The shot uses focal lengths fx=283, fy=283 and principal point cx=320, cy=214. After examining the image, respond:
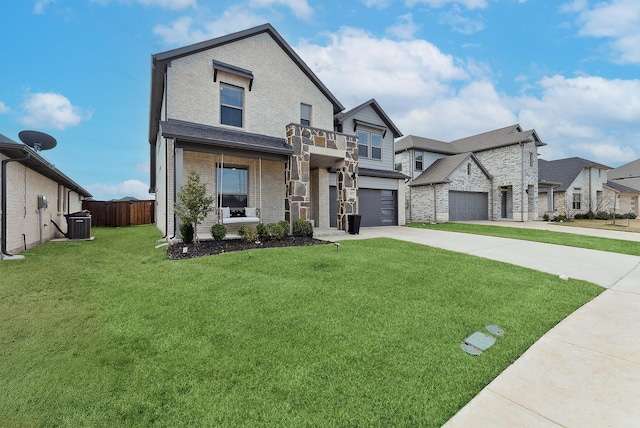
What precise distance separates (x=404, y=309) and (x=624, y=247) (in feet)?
34.8

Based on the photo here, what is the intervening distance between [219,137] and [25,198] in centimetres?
643

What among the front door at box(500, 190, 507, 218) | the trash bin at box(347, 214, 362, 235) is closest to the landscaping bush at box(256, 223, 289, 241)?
the trash bin at box(347, 214, 362, 235)

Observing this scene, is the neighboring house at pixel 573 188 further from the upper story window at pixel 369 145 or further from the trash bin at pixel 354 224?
the trash bin at pixel 354 224

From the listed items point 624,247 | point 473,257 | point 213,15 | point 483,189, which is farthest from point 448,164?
point 213,15

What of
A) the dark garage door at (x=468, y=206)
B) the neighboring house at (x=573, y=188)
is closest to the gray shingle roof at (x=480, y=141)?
the dark garage door at (x=468, y=206)

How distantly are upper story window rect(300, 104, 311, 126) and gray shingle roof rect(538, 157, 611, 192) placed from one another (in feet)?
78.3

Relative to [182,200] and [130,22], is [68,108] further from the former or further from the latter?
[182,200]

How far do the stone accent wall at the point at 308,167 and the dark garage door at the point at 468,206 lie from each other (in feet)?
38.6

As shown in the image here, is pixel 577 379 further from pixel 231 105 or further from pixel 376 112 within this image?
pixel 376 112

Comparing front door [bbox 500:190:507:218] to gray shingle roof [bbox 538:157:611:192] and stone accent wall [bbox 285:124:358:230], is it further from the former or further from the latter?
stone accent wall [bbox 285:124:358:230]

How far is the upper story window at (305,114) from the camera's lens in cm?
1377

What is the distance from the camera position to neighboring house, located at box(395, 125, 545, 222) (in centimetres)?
2048

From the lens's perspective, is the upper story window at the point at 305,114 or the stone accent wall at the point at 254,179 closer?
the stone accent wall at the point at 254,179

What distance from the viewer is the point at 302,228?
10.2 meters
